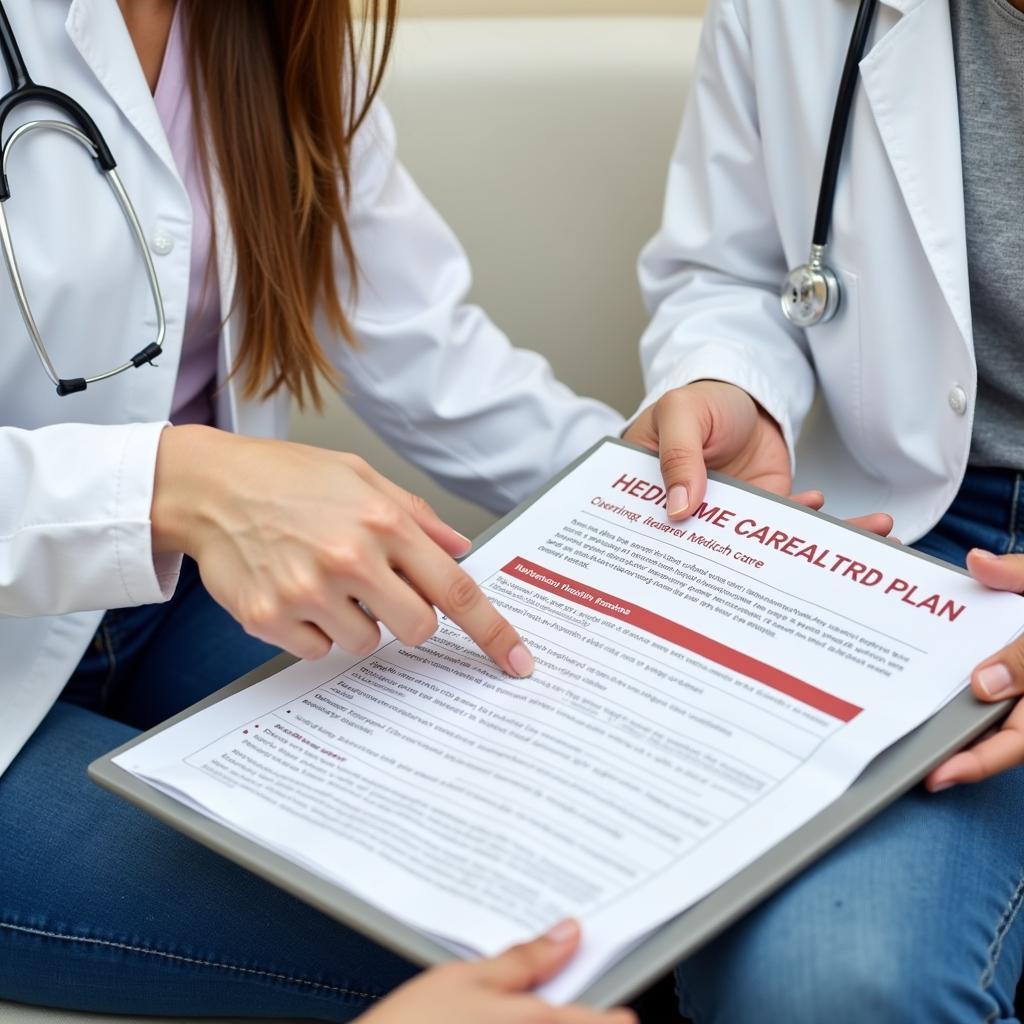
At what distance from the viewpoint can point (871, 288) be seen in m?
0.88

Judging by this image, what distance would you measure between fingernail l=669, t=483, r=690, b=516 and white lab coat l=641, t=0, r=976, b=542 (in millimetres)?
170

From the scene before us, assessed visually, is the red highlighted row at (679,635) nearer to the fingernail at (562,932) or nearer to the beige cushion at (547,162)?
the fingernail at (562,932)

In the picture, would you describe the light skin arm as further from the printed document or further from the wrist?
the wrist

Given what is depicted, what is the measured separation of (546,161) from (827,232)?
1.31 ft

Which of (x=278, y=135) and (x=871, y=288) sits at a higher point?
(x=278, y=135)

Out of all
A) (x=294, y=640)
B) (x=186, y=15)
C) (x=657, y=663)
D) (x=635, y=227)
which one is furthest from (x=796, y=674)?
(x=635, y=227)

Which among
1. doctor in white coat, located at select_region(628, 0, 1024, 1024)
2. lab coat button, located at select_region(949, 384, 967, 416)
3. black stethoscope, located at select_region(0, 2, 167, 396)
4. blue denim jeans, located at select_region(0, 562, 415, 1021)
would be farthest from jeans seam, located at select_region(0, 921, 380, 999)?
lab coat button, located at select_region(949, 384, 967, 416)

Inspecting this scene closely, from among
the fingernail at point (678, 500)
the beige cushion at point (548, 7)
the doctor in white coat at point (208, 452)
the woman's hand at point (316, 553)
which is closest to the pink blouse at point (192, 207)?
the doctor in white coat at point (208, 452)

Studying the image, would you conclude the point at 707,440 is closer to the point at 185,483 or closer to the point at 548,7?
the point at 185,483

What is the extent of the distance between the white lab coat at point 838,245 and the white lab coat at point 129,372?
0.15 m

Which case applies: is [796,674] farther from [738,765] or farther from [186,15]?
[186,15]

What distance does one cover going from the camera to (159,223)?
32.6 inches

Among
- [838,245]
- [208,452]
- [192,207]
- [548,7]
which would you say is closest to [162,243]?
[192,207]

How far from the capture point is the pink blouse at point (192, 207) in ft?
2.83
